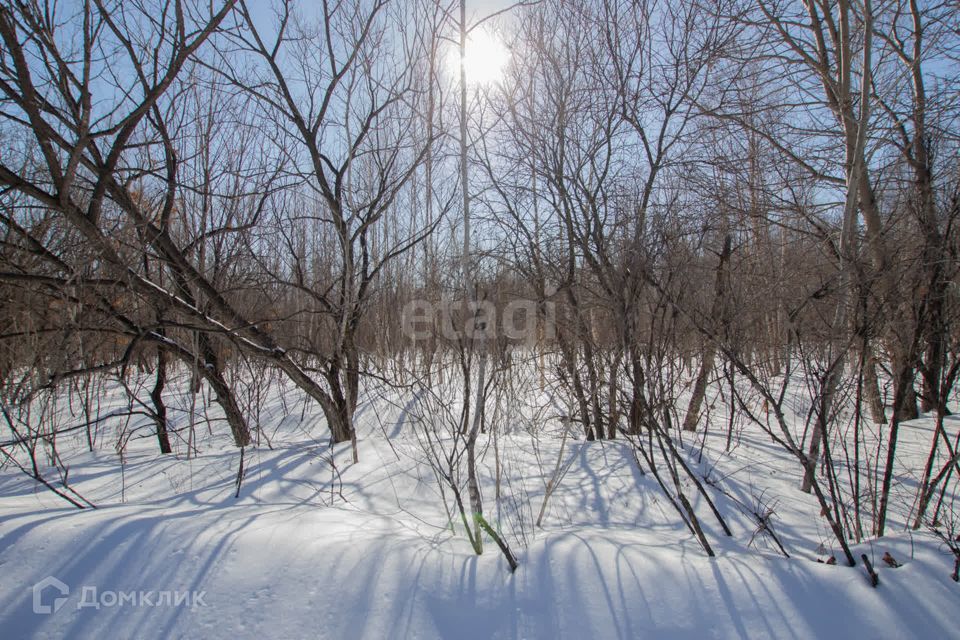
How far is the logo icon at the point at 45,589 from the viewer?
1420 millimetres

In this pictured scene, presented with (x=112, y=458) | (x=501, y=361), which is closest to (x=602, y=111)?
(x=501, y=361)

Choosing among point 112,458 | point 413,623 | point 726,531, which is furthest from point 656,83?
point 112,458

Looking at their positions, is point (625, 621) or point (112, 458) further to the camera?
point (112, 458)

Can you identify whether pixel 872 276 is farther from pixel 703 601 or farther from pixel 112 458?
pixel 112 458

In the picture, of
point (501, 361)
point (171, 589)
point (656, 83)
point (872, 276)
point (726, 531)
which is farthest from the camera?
point (656, 83)

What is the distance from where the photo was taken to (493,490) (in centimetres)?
313

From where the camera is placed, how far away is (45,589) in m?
1.49

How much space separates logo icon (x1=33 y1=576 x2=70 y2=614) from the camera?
4.66 ft

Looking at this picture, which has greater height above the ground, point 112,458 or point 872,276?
point 872,276

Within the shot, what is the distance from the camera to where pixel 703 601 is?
1464 millimetres

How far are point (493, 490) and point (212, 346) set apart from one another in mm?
3613

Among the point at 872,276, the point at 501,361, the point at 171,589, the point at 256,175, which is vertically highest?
the point at 256,175

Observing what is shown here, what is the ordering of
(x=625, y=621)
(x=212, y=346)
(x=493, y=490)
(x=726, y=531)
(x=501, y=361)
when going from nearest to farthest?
1. (x=625, y=621)
2. (x=726, y=531)
3. (x=501, y=361)
4. (x=493, y=490)
5. (x=212, y=346)

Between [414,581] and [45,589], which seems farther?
[414,581]
